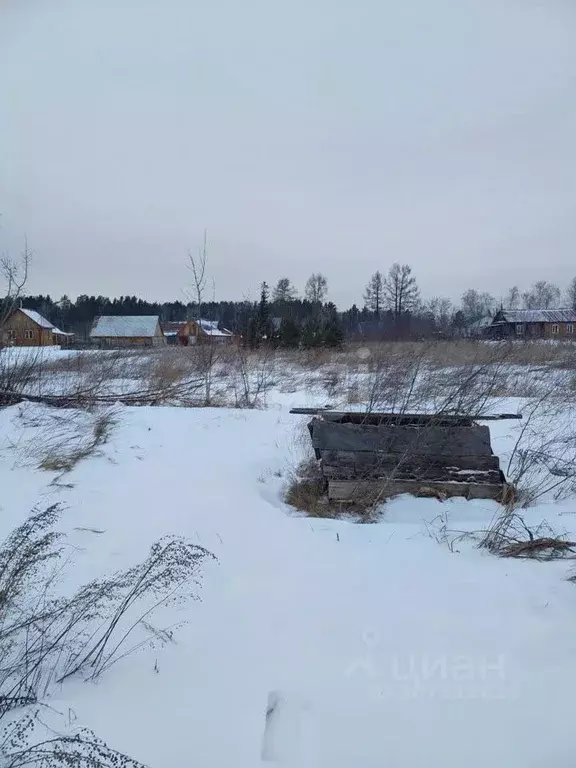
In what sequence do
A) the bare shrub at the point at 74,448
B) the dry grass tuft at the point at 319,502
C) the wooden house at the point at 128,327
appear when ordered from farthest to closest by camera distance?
the wooden house at the point at 128,327, the bare shrub at the point at 74,448, the dry grass tuft at the point at 319,502

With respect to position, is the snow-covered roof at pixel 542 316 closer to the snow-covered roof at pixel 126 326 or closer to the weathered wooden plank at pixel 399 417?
the snow-covered roof at pixel 126 326

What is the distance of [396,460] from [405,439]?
0.27m

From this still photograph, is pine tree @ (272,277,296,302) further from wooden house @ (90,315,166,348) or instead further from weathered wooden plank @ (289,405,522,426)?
weathered wooden plank @ (289,405,522,426)

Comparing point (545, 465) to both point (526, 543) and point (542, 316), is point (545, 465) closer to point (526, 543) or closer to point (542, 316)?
point (526, 543)

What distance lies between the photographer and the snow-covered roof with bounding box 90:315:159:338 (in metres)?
48.0

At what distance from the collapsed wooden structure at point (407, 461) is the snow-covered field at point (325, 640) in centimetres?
20

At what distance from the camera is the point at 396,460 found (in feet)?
14.4

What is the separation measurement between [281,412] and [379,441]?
375 cm

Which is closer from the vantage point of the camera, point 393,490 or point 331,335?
point 393,490

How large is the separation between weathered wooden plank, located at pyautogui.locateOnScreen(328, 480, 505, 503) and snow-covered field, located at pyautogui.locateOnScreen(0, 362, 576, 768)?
122 millimetres

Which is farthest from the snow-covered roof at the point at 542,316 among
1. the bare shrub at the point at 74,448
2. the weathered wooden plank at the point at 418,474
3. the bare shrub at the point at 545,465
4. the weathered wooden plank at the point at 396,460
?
the bare shrub at the point at 74,448

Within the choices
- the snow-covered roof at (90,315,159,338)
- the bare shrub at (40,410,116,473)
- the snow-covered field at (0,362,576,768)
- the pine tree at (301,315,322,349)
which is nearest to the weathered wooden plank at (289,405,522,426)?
the snow-covered field at (0,362,576,768)

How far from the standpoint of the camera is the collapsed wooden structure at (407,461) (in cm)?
418

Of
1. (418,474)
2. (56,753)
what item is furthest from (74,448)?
(56,753)
